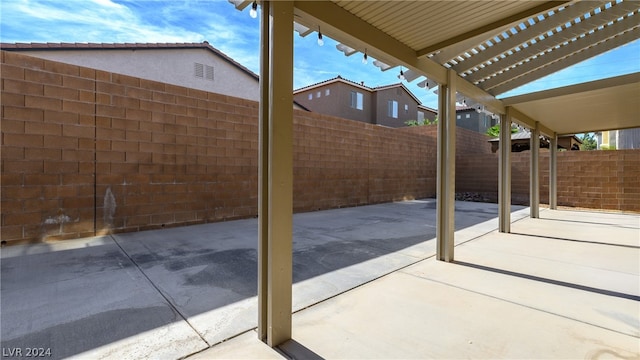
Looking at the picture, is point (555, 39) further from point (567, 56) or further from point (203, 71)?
point (203, 71)

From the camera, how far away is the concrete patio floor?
6.49 ft

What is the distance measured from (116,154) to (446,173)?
5249 mm

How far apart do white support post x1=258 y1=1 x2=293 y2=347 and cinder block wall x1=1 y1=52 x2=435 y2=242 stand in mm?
4409

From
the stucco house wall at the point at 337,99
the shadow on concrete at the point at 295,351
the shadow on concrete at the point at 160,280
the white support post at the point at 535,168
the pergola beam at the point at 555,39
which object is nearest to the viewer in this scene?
the shadow on concrete at the point at 295,351

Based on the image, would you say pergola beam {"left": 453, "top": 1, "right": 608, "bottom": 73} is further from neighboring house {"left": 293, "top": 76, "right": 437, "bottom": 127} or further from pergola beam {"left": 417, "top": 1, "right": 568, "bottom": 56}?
neighboring house {"left": 293, "top": 76, "right": 437, "bottom": 127}

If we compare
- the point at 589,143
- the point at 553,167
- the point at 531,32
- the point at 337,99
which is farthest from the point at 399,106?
the point at 589,143

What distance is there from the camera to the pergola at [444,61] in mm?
1993

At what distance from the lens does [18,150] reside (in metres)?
4.36

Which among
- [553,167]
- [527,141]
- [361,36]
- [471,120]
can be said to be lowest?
[553,167]

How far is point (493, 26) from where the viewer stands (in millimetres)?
2824

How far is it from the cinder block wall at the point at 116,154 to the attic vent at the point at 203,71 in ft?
19.8

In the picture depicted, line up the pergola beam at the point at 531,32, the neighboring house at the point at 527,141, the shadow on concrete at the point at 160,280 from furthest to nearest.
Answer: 1. the neighboring house at the point at 527,141
2. the pergola beam at the point at 531,32
3. the shadow on concrete at the point at 160,280

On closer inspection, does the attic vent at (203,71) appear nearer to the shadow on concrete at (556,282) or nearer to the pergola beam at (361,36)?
the pergola beam at (361,36)

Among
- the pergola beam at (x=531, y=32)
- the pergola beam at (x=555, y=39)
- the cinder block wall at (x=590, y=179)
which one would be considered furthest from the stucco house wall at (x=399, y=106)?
the pergola beam at (x=531, y=32)
